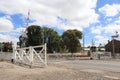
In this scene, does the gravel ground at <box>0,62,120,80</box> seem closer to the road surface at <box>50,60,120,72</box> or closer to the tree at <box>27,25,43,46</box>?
the road surface at <box>50,60,120,72</box>

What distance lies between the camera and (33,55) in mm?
23828

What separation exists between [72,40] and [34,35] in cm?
1708

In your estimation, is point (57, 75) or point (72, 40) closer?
point (57, 75)

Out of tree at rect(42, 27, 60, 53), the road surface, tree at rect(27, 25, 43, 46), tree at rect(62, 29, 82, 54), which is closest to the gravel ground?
the road surface

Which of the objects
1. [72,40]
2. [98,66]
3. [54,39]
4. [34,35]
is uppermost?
[34,35]

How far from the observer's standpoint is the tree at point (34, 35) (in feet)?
347

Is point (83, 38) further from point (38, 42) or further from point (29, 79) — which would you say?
point (29, 79)

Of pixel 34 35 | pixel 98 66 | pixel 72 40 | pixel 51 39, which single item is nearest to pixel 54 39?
pixel 51 39

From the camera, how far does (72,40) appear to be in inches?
3922

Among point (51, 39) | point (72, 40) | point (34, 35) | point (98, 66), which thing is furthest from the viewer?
point (51, 39)

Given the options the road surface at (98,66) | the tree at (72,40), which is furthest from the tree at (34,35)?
the road surface at (98,66)

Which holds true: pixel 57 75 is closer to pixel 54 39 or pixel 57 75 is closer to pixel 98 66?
pixel 98 66

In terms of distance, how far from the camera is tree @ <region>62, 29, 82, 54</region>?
99.1 m

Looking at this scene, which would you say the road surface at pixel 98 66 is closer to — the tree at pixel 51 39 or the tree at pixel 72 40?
the tree at pixel 72 40
